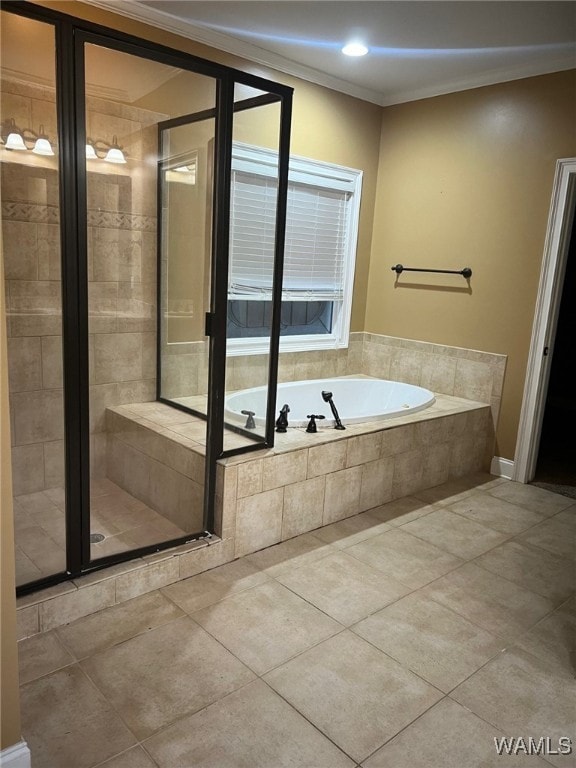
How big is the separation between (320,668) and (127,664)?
68 cm

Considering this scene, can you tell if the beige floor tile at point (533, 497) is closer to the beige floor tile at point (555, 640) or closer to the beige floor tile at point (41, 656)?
the beige floor tile at point (555, 640)

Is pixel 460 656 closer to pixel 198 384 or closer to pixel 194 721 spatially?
pixel 194 721

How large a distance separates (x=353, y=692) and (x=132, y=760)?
2.40 ft

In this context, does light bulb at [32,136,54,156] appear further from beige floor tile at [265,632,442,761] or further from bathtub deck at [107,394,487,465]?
beige floor tile at [265,632,442,761]

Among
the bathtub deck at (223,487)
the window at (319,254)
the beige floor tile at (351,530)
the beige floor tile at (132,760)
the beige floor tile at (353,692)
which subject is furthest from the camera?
the window at (319,254)

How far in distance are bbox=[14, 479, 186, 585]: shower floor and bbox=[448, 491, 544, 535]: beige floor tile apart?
5.78ft

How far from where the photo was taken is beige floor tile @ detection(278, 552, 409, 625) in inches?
95.2

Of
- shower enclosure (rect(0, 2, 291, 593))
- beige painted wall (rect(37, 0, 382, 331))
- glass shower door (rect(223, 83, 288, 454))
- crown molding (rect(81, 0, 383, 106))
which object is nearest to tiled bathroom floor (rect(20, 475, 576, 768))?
shower enclosure (rect(0, 2, 291, 593))

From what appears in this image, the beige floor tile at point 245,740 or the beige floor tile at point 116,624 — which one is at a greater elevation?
the beige floor tile at point 116,624

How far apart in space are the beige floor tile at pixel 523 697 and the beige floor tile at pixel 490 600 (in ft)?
0.60

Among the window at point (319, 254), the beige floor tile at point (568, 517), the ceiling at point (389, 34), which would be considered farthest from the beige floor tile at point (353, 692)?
the ceiling at point (389, 34)

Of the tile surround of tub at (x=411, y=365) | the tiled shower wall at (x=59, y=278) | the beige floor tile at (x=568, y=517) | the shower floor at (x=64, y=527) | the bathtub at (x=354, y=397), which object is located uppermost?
the tiled shower wall at (x=59, y=278)

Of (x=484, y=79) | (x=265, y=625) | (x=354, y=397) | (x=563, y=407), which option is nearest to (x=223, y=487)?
(x=265, y=625)

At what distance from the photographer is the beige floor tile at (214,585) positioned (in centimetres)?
240
